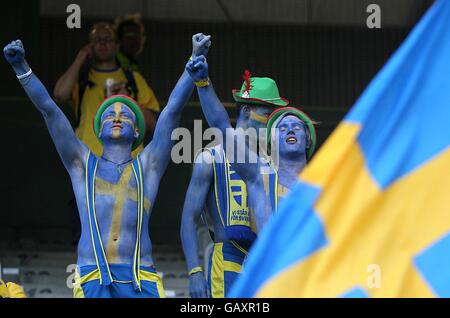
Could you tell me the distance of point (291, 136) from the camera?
7402mm

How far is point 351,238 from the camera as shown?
4250mm

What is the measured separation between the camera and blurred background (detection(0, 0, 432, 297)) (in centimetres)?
1173

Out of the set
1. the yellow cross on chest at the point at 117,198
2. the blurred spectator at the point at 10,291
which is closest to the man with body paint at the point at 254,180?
the yellow cross on chest at the point at 117,198

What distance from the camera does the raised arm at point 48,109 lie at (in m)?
6.95

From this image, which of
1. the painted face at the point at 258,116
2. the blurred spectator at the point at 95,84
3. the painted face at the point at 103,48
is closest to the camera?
the painted face at the point at 258,116

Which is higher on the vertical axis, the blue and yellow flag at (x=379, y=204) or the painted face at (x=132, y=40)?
the painted face at (x=132, y=40)

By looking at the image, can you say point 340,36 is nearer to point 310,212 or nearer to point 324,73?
point 324,73

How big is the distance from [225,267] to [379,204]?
10.6 ft

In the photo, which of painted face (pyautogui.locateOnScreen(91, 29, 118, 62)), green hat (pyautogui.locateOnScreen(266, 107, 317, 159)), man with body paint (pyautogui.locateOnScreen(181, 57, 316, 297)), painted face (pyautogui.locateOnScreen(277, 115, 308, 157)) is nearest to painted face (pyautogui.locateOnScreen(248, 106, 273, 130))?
man with body paint (pyautogui.locateOnScreen(181, 57, 316, 297))

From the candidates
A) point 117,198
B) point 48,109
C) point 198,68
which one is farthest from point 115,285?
point 198,68

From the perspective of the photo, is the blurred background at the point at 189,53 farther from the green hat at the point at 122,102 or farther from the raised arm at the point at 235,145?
the raised arm at the point at 235,145

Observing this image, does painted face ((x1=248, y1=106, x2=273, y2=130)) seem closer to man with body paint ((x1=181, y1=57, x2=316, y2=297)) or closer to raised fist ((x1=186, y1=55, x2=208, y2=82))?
man with body paint ((x1=181, y1=57, x2=316, y2=297))

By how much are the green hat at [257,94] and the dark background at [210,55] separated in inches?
150

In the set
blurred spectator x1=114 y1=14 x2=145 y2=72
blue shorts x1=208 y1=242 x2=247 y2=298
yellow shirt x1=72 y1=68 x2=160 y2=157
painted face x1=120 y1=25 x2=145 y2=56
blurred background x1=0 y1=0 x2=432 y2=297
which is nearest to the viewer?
blue shorts x1=208 y1=242 x2=247 y2=298
